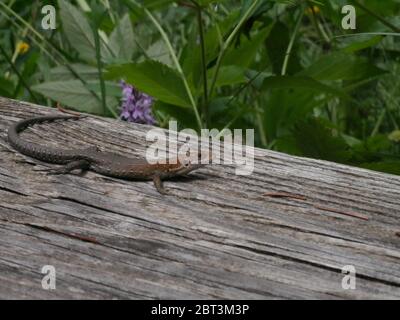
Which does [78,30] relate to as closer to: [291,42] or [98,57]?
[98,57]

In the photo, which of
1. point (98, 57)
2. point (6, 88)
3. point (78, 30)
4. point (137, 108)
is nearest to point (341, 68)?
point (137, 108)

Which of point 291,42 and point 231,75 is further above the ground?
point 291,42

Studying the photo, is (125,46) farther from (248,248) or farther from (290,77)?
(248,248)

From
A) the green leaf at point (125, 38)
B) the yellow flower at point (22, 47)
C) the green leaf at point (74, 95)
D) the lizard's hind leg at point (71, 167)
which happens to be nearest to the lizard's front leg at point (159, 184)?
the lizard's hind leg at point (71, 167)

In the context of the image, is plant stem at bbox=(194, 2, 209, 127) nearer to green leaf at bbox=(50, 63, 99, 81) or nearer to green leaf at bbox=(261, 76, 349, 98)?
green leaf at bbox=(261, 76, 349, 98)

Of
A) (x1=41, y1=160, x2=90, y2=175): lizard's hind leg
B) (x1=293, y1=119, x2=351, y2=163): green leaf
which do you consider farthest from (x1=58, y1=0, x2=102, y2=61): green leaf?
(x1=41, y1=160, x2=90, y2=175): lizard's hind leg

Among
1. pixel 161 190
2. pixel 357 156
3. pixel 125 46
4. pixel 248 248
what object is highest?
pixel 125 46

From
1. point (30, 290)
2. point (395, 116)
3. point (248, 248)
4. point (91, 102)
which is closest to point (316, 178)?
point (248, 248)
